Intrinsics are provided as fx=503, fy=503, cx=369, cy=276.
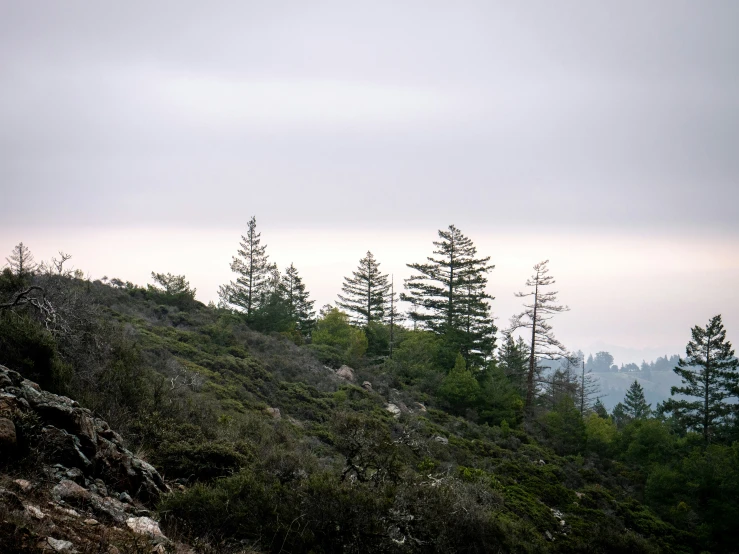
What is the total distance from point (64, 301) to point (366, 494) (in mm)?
8335

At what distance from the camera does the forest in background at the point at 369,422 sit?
7.16 meters

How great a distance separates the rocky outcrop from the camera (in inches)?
231

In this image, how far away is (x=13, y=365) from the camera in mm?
8047

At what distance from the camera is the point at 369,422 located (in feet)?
31.7

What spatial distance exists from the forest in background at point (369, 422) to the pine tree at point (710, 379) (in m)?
0.12

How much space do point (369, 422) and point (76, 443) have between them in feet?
16.6

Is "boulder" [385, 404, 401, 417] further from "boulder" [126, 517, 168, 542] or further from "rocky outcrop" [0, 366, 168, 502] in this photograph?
"boulder" [126, 517, 168, 542]

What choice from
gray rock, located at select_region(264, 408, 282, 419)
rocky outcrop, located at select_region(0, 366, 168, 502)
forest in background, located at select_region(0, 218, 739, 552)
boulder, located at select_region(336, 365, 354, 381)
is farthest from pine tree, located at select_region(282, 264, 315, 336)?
rocky outcrop, located at select_region(0, 366, 168, 502)

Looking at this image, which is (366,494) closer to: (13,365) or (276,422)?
(13,365)

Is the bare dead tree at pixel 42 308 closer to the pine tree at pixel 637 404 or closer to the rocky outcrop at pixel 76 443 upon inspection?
the rocky outcrop at pixel 76 443

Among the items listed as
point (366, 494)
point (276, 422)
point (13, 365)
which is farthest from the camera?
point (276, 422)

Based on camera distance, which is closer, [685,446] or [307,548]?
[307,548]

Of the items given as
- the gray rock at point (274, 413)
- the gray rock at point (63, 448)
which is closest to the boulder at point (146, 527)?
the gray rock at point (63, 448)

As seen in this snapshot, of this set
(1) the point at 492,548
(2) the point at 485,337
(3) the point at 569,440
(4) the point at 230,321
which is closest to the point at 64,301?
(1) the point at 492,548
